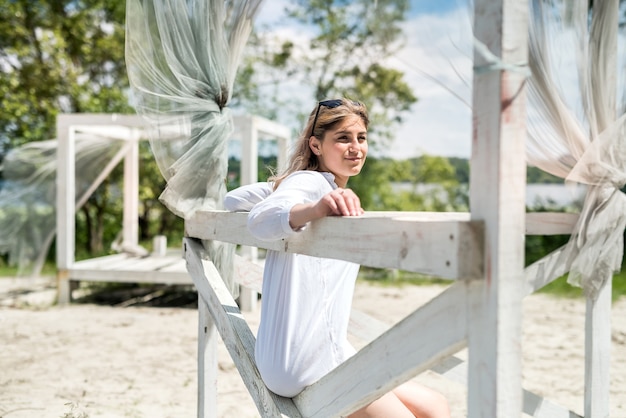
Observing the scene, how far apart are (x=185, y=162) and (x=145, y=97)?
0.35 meters

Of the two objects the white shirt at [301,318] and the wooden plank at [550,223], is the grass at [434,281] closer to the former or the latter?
the wooden plank at [550,223]

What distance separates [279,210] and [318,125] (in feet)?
1.99

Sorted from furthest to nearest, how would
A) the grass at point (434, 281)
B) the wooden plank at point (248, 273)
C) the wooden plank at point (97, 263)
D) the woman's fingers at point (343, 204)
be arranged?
the grass at point (434, 281) → the wooden plank at point (97, 263) → the wooden plank at point (248, 273) → the woman's fingers at point (343, 204)

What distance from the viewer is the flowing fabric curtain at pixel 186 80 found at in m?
2.77

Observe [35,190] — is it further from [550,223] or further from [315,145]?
[550,223]

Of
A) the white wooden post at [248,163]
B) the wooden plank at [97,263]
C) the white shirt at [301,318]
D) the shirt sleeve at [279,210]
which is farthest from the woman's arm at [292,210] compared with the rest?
the wooden plank at [97,263]

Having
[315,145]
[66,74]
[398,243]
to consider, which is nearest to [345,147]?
[315,145]

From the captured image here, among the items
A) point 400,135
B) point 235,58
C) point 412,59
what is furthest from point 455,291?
point 400,135

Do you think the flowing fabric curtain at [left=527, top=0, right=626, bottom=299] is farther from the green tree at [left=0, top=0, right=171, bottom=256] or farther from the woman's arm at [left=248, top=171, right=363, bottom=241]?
the green tree at [left=0, top=0, right=171, bottom=256]

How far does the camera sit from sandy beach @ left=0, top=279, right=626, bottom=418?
12.9ft

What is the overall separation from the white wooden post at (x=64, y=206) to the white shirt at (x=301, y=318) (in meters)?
5.86

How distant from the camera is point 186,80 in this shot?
2.79m

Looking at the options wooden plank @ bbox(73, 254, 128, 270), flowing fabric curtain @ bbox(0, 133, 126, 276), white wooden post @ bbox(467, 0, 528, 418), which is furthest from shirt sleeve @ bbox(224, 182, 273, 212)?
flowing fabric curtain @ bbox(0, 133, 126, 276)

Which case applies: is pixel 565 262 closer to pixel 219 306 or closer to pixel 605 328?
pixel 605 328
